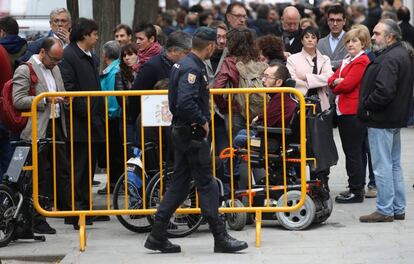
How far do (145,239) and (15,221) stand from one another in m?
1.22

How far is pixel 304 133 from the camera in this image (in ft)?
36.6

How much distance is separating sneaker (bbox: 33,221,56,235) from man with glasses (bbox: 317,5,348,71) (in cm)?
397

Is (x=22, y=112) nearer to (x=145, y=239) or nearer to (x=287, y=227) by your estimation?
(x=145, y=239)

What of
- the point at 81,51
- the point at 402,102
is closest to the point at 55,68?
the point at 81,51

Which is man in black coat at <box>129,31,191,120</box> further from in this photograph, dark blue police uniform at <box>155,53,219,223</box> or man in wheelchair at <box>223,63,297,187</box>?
dark blue police uniform at <box>155,53,219,223</box>

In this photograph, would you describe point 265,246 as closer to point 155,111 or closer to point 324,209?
point 324,209

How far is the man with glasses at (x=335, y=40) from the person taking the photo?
572 inches

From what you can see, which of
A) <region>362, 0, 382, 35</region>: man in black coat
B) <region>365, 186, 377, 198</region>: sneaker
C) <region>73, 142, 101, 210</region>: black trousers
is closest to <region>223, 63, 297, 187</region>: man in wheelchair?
<region>73, 142, 101, 210</region>: black trousers

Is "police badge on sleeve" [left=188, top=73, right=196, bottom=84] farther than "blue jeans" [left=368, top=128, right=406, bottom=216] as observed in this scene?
No

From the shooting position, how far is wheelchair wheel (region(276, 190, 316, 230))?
11.5 meters

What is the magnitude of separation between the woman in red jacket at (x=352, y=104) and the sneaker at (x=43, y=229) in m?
3.32

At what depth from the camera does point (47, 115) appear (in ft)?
38.0

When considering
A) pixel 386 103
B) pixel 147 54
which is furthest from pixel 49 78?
pixel 386 103

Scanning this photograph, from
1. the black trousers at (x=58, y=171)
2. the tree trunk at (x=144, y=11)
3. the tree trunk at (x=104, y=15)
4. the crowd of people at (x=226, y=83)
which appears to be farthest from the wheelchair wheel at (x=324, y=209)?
the tree trunk at (x=144, y=11)
